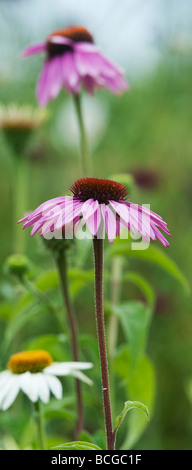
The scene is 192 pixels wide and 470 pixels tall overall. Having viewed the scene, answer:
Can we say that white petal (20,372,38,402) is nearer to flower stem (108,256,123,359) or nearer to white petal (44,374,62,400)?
white petal (44,374,62,400)

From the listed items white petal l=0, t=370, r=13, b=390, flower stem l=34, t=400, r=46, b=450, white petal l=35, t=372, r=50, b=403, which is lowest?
flower stem l=34, t=400, r=46, b=450

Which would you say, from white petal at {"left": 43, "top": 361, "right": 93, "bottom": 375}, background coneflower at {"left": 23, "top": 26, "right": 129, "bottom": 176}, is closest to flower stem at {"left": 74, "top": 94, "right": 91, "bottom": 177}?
background coneflower at {"left": 23, "top": 26, "right": 129, "bottom": 176}

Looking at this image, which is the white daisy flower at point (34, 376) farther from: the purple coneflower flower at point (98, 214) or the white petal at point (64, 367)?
the purple coneflower flower at point (98, 214)

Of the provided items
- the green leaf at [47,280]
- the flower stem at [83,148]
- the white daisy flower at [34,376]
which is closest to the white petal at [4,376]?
the white daisy flower at [34,376]

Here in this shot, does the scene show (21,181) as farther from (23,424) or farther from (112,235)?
(112,235)

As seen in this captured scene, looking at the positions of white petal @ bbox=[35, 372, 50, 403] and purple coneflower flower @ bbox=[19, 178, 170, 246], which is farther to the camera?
white petal @ bbox=[35, 372, 50, 403]

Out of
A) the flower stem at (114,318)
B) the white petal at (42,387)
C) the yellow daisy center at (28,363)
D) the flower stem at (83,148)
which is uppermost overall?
the flower stem at (83,148)
